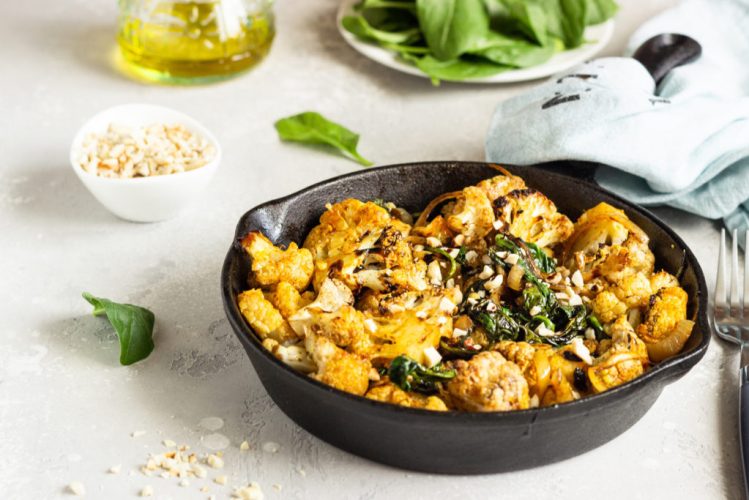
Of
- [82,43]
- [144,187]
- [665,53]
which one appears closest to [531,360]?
[144,187]

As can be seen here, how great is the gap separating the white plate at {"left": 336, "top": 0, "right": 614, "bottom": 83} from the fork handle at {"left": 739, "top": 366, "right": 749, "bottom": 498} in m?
1.52

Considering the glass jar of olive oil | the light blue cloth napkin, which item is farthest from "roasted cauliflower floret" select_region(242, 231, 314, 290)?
the glass jar of olive oil

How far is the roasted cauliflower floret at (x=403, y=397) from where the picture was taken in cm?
189

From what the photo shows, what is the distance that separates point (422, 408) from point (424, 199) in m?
0.87

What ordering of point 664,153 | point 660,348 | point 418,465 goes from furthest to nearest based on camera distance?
1. point 664,153
2. point 660,348
3. point 418,465

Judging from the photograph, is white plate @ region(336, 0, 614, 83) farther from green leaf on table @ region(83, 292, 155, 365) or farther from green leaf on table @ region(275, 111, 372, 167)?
green leaf on table @ region(83, 292, 155, 365)

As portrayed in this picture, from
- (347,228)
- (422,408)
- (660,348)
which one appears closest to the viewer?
(422,408)

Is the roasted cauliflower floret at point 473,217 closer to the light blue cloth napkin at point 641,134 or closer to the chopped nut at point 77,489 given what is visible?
the light blue cloth napkin at point 641,134

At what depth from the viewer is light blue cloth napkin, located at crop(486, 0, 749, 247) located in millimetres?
2777

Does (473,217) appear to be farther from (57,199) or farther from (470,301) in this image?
(57,199)

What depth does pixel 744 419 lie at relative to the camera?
2096mm

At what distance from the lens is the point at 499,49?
3494 millimetres

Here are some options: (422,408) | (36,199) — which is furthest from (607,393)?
(36,199)

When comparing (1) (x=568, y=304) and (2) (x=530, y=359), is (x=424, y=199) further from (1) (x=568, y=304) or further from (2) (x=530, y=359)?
(2) (x=530, y=359)
